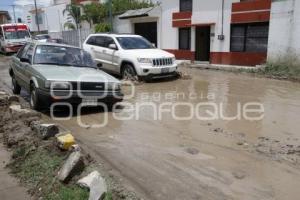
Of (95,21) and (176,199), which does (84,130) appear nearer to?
(176,199)

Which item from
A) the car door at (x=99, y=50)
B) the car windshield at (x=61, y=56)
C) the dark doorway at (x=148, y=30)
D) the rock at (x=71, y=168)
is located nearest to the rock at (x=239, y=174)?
the rock at (x=71, y=168)

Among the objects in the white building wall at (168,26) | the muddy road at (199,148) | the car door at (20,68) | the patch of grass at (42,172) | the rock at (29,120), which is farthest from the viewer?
the white building wall at (168,26)

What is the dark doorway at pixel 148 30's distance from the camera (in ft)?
77.5

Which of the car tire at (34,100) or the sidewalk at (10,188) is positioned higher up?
Answer: the car tire at (34,100)

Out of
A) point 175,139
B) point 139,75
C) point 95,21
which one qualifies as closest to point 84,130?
point 175,139

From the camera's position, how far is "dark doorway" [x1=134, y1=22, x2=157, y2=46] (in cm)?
2361

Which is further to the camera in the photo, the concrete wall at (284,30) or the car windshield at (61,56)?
the concrete wall at (284,30)

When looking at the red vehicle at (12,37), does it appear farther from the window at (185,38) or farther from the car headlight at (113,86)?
the car headlight at (113,86)

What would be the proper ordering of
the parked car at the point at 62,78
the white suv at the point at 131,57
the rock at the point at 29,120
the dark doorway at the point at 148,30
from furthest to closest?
the dark doorway at the point at 148,30 < the white suv at the point at 131,57 < the parked car at the point at 62,78 < the rock at the point at 29,120

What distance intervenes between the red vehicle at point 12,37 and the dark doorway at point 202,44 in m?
15.7

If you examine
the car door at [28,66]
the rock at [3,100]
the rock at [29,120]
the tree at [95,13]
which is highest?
the tree at [95,13]

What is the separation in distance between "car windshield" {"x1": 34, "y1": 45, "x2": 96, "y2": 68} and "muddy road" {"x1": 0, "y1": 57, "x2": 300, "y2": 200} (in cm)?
153

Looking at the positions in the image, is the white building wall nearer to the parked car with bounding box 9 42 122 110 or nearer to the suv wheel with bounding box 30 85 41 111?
the parked car with bounding box 9 42 122 110

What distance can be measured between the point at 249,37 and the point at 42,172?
14718 millimetres
